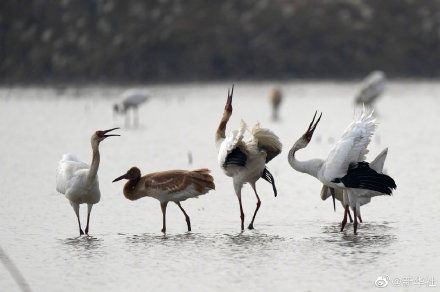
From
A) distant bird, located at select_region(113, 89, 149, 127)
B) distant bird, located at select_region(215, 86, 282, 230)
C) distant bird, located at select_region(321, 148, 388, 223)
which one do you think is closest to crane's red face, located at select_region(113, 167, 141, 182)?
distant bird, located at select_region(215, 86, 282, 230)

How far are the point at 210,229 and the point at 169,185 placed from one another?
81cm

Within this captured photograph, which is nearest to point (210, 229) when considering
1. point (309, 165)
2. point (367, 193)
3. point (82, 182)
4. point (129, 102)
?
point (309, 165)

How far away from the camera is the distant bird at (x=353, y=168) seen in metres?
10.5

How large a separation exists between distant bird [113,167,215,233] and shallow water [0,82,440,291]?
1.49 ft

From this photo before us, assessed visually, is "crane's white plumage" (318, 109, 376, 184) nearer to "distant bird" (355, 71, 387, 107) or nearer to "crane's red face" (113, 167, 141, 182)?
"crane's red face" (113, 167, 141, 182)

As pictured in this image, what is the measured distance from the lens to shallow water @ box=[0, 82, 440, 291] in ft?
29.3

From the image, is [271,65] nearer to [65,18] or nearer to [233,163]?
[65,18]

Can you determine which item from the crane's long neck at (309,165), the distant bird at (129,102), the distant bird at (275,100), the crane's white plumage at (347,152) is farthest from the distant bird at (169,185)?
the distant bird at (275,100)

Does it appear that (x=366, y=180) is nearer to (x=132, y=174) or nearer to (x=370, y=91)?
(x=132, y=174)

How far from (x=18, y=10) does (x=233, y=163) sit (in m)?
51.5

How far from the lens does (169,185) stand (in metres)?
11.0

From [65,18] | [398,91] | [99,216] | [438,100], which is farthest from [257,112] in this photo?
[65,18]

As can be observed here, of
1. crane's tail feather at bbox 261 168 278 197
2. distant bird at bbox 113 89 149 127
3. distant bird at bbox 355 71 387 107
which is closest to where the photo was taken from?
crane's tail feather at bbox 261 168 278 197

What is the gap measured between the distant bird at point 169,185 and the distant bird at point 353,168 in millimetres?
1278
